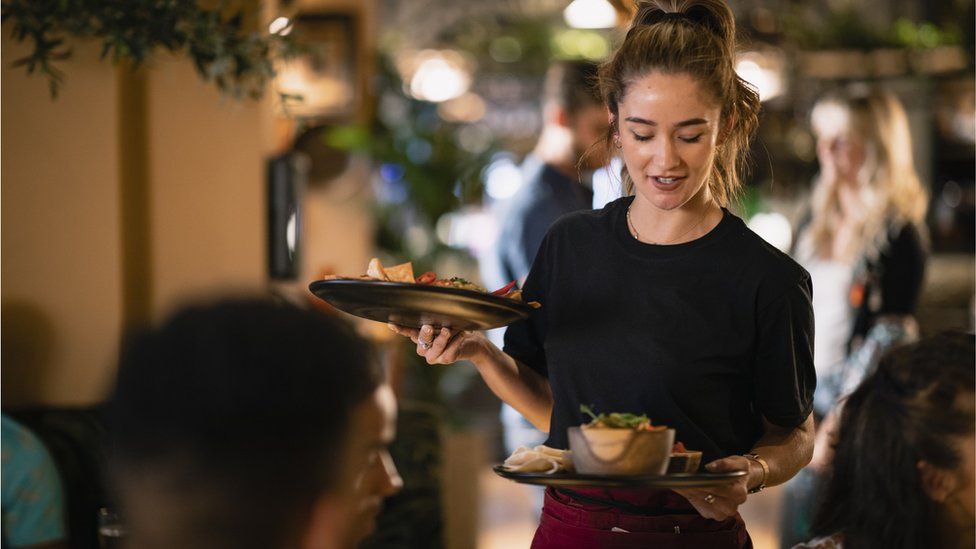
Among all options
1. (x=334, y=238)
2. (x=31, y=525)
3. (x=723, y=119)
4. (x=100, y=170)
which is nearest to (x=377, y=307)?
(x=723, y=119)

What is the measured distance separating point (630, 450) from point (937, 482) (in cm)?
47

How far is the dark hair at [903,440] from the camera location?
5.62 feet

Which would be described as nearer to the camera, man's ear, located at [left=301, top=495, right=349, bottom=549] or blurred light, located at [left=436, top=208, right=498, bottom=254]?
man's ear, located at [left=301, top=495, right=349, bottom=549]

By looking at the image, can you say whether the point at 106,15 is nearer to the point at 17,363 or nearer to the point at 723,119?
the point at 17,363

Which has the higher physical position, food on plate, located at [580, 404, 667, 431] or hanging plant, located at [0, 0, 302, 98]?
hanging plant, located at [0, 0, 302, 98]

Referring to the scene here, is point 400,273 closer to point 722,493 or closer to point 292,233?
point 722,493

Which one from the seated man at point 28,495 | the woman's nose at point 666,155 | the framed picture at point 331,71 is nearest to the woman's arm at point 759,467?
the woman's nose at point 666,155

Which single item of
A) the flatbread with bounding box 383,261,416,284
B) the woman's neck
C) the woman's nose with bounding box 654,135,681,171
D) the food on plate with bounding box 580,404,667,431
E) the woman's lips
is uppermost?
the woman's nose with bounding box 654,135,681,171

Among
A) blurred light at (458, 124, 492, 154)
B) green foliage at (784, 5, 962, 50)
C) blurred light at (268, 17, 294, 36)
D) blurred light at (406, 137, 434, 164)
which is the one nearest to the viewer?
blurred light at (268, 17, 294, 36)

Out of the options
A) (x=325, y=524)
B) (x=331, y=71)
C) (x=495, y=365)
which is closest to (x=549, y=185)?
(x=495, y=365)

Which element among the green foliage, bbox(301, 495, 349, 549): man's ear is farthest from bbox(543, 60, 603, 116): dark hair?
the green foliage

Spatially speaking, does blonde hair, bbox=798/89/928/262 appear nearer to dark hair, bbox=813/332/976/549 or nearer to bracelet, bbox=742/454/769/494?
dark hair, bbox=813/332/976/549

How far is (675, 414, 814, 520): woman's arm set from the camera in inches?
64.9

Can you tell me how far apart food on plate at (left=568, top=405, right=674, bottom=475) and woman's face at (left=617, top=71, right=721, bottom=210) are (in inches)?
14.1
